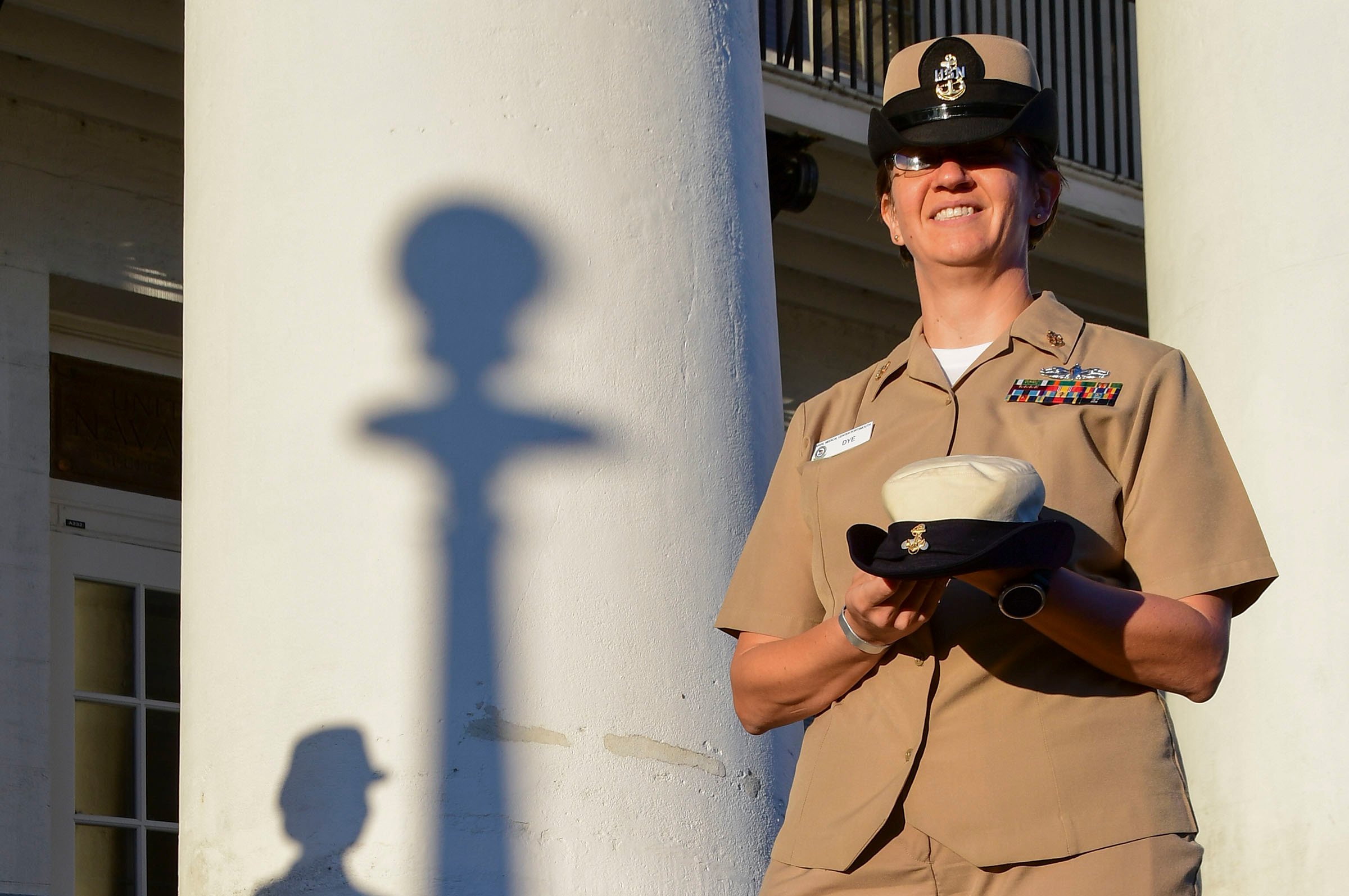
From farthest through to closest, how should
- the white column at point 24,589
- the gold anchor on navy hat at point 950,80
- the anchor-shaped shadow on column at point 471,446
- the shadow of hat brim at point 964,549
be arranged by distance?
1. the white column at point 24,589
2. the anchor-shaped shadow on column at point 471,446
3. the gold anchor on navy hat at point 950,80
4. the shadow of hat brim at point 964,549

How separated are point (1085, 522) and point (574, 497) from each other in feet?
6.05

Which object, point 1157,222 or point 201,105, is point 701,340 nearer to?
point 201,105

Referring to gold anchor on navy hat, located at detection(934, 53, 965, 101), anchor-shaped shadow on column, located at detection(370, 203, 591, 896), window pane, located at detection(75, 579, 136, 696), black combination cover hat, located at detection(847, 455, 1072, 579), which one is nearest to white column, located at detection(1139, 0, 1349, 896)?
anchor-shaped shadow on column, located at detection(370, 203, 591, 896)

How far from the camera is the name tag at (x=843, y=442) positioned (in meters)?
2.68

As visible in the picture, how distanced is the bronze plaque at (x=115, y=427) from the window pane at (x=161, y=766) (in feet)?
3.29

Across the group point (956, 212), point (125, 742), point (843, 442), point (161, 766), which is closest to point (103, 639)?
point (125, 742)

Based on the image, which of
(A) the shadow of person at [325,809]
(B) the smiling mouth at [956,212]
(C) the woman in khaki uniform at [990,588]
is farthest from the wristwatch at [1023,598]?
(A) the shadow of person at [325,809]

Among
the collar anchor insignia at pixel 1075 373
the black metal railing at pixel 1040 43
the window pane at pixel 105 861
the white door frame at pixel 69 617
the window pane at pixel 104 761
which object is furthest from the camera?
the black metal railing at pixel 1040 43

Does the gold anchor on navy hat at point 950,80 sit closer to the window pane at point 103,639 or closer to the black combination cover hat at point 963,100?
the black combination cover hat at point 963,100

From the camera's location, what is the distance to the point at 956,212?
8.75ft

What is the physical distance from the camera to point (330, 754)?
4.00 m

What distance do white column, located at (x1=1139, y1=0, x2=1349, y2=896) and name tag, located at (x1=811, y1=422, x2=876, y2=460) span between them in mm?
3202

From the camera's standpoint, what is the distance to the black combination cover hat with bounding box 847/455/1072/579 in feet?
6.98

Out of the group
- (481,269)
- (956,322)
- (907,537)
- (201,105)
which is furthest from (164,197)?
(907,537)
